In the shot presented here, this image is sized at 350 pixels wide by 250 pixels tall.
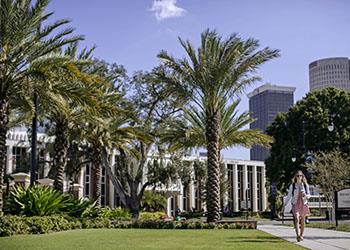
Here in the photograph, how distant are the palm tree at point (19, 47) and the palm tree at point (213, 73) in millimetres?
7307

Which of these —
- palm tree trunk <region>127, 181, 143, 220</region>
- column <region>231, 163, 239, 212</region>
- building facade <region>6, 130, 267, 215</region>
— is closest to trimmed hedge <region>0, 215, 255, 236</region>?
palm tree trunk <region>127, 181, 143, 220</region>

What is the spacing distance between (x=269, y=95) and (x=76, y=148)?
4134 centimetres

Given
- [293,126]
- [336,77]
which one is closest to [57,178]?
[293,126]

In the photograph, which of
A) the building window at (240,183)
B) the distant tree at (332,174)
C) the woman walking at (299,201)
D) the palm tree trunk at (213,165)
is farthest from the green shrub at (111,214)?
the building window at (240,183)

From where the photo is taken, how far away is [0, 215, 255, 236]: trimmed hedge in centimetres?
1605

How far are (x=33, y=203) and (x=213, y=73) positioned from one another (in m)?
10.3

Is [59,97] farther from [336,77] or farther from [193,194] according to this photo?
[336,77]

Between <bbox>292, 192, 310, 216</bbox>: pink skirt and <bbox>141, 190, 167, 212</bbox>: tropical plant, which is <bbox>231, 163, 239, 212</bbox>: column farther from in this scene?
<bbox>292, 192, 310, 216</bbox>: pink skirt

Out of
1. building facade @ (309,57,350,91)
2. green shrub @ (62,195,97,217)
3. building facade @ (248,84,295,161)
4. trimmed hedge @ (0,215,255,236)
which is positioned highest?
building facade @ (309,57,350,91)

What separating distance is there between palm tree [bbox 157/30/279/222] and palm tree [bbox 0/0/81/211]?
7.31 m

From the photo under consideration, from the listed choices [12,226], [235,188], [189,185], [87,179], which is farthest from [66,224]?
[235,188]

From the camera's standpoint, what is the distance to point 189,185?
66.9 m

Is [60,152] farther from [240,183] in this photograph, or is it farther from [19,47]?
[240,183]

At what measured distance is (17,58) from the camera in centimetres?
1856
